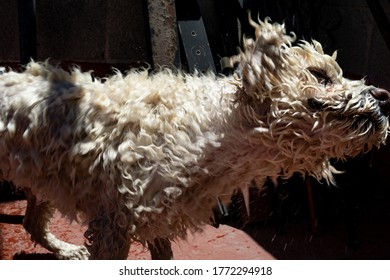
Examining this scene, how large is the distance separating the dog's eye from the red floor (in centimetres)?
170

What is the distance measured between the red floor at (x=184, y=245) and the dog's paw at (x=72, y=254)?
0.13 m

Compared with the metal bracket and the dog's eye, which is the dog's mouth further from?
the metal bracket

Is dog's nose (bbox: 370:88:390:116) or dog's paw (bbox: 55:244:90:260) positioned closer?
dog's nose (bbox: 370:88:390:116)

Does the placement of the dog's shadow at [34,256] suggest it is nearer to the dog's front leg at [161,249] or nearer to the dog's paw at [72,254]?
the dog's paw at [72,254]

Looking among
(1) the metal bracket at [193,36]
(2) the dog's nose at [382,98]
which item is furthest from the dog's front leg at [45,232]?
(2) the dog's nose at [382,98]

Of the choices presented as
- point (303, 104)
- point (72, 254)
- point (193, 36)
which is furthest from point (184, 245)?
point (303, 104)

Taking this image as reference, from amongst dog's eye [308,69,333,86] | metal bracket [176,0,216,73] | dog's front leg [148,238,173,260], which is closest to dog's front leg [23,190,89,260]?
dog's front leg [148,238,173,260]

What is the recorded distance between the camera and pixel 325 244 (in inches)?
161

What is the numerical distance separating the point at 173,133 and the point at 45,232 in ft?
4.89

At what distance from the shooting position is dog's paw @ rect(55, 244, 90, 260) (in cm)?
356

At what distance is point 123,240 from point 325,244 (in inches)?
77.2

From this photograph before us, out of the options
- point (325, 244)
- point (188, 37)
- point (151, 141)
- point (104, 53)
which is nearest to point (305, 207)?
point (325, 244)

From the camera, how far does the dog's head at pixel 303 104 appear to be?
2150 mm

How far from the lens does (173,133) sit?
8.11 feet
